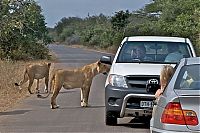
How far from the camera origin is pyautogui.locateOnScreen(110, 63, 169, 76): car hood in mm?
11121

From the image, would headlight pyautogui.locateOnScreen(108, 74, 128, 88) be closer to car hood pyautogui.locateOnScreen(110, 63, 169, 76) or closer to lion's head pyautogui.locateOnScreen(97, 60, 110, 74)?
car hood pyautogui.locateOnScreen(110, 63, 169, 76)

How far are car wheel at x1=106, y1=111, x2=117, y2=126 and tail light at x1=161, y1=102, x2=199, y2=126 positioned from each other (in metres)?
4.75

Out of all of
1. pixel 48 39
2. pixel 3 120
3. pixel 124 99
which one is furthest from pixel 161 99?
pixel 48 39

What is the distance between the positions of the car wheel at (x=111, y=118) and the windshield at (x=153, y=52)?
121 centimetres

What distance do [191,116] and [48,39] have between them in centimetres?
4066

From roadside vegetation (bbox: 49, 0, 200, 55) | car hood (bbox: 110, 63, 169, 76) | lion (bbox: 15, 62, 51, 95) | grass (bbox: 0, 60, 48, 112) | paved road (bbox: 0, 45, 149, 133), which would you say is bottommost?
paved road (bbox: 0, 45, 149, 133)

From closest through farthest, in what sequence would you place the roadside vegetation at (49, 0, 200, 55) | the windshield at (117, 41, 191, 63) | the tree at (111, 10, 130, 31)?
the windshield at (117, 41, 191, 63), the roadside vegetation at (49, 0, 200, 55), the tree at (111, 10, 130, 31)

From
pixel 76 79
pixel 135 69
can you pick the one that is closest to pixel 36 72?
pixel 76 79

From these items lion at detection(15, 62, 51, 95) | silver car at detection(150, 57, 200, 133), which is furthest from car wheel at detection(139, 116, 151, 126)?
lion at detection(15, 62, 51, 95)

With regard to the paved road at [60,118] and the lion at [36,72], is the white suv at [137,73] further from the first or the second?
the lion at [36,72]

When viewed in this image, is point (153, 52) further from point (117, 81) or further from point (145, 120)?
point (117, 81)

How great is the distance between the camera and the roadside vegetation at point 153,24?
4150cm

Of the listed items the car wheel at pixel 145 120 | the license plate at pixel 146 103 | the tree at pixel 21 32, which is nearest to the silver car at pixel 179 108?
the license plate at pixel 146 103

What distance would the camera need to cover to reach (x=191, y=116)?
21.3ft
